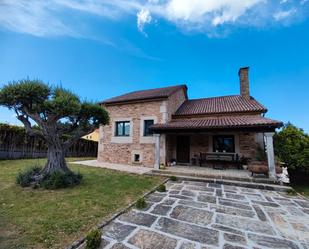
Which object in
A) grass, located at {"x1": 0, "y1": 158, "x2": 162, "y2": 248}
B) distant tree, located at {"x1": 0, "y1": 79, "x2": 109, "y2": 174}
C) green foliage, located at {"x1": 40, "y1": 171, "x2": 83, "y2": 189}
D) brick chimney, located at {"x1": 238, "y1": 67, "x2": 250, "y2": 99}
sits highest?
brick chimney, located at {"x1": 238, "y1": 67, "x2": 250, "y2": 99}

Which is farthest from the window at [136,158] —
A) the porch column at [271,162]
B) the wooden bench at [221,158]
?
the porch column at [271,162]

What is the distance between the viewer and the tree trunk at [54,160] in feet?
20.3

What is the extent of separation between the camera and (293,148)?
23.9 feet

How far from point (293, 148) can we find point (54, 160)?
1042cm

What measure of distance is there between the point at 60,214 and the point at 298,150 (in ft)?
31.0

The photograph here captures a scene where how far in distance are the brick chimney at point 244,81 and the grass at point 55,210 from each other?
11.0 m

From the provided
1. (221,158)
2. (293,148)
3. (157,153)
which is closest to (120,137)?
(157,153)

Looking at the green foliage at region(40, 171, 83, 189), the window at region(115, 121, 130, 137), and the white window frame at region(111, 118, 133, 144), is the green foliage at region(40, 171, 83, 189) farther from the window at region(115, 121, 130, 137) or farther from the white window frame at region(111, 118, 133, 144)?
the window at region(115, 121, 130, 137)

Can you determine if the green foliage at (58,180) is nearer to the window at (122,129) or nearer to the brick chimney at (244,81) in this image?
the window at (122,129)

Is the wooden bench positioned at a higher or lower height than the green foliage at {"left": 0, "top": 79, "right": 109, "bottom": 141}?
lower

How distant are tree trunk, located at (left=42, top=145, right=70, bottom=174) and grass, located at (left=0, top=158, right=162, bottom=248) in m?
Result: 0.97

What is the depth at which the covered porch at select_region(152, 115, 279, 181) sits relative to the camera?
844 centimetres

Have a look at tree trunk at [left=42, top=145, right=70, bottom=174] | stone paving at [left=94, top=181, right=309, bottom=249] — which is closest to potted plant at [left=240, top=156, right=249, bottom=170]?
stone paving at [left=94, top=181, right=309, bottom=249]

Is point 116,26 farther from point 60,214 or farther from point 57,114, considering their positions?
point 60,214
